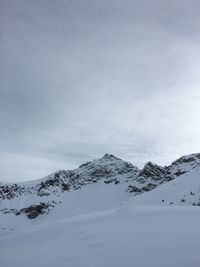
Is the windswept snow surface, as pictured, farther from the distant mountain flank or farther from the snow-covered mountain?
the distant mountain flank

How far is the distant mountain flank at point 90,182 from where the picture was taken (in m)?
73.2

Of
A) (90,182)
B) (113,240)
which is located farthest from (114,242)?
(90,182)

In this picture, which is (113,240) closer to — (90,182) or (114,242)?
(114,242)

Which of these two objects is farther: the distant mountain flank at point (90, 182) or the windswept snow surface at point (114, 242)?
the distant mountain flank at point (90, 182)

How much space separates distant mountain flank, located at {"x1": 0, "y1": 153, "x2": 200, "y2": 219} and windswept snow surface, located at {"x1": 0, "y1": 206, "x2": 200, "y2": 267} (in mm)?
52544

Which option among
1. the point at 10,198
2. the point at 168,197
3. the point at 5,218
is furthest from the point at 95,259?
the point at 10,198

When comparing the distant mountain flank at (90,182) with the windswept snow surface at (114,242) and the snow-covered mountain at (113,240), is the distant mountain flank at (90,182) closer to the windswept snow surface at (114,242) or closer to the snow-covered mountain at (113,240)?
the snow-covered mountain at (113,240)

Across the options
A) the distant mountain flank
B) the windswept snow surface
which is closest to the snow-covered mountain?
the windswept snow surface

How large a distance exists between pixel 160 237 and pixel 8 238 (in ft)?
15.7

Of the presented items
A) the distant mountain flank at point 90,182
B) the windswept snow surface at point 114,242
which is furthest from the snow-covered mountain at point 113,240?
the distant mountain flank at point 90,182

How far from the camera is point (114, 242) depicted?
7461 millimetres

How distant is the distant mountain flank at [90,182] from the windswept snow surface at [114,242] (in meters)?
52.5

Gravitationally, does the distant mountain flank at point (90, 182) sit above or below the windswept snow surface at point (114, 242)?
above

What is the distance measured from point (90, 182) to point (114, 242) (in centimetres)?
8660
